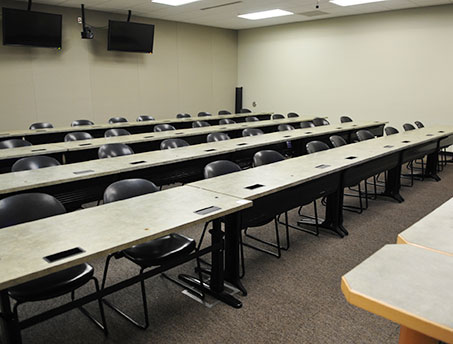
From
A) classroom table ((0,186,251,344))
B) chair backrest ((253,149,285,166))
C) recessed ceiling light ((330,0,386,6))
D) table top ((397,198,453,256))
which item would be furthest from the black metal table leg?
recessed ceiling light ((330,0,386,6))

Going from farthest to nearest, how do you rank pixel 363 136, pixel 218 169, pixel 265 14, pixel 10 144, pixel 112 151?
pixel 265 14 → pixel 363 136 → pixel 10 144 → pixel 112 151 → pixel 218 169

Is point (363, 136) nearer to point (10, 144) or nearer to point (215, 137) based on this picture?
point (215, 137)

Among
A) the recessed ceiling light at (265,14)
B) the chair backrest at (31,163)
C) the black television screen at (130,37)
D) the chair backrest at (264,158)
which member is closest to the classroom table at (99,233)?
the chair backrest at (264,158)

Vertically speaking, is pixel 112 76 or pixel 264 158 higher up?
pixel 112 76

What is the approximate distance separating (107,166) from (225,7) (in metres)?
5.80

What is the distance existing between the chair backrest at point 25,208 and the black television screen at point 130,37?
6922mm

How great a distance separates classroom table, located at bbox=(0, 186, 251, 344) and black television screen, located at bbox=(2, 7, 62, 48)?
249 inches

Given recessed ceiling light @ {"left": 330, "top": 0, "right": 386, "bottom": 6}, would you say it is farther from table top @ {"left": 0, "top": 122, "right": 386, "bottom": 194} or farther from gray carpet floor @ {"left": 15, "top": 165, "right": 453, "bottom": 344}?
gray carpet floor @ {"left": 15, "top": 165, "right": 453, "bottom": 344}

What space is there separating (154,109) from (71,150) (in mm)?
5571

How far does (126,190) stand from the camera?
9.16ft

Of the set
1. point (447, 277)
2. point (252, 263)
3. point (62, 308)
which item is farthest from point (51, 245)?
point (252, 263)

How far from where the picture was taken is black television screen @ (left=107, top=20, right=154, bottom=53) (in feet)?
28.1

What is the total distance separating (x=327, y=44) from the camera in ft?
32.1

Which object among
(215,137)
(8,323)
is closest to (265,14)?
(215,137)
